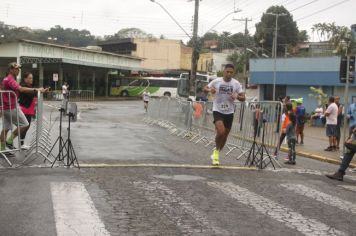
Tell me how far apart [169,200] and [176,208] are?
456mm

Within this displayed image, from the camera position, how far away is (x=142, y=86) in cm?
7081

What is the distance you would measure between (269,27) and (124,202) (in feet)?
272

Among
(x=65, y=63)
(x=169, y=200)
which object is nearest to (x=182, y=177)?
(x=169, y=200)

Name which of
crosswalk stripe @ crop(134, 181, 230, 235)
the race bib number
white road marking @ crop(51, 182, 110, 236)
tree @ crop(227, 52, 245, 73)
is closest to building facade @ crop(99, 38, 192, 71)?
tree @ crop(227, 52, 245, 73)

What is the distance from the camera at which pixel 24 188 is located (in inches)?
301

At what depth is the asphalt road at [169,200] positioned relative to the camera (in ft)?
19.5

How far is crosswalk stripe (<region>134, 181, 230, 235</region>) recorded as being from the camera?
19.5 ft

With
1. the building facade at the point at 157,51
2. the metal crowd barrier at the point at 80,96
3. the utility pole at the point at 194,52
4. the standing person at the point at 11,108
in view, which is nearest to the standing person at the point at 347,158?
the standing person at the point at 11,108

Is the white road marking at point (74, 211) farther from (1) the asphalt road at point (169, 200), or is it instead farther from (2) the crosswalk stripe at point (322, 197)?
(2) the crosswalk stripe at point (322, 197)

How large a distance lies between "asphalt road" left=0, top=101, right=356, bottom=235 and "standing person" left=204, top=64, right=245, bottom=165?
0.65 m

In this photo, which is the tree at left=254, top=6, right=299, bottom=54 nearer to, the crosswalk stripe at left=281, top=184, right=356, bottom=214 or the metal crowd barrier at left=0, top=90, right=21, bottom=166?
the metal crowd barrier at left=0, top=90, right=21, bottom=166

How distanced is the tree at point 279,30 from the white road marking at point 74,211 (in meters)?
80.1

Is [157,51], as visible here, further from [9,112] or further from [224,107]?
[9,112]

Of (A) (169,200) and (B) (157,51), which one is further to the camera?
(B) (157,51)
